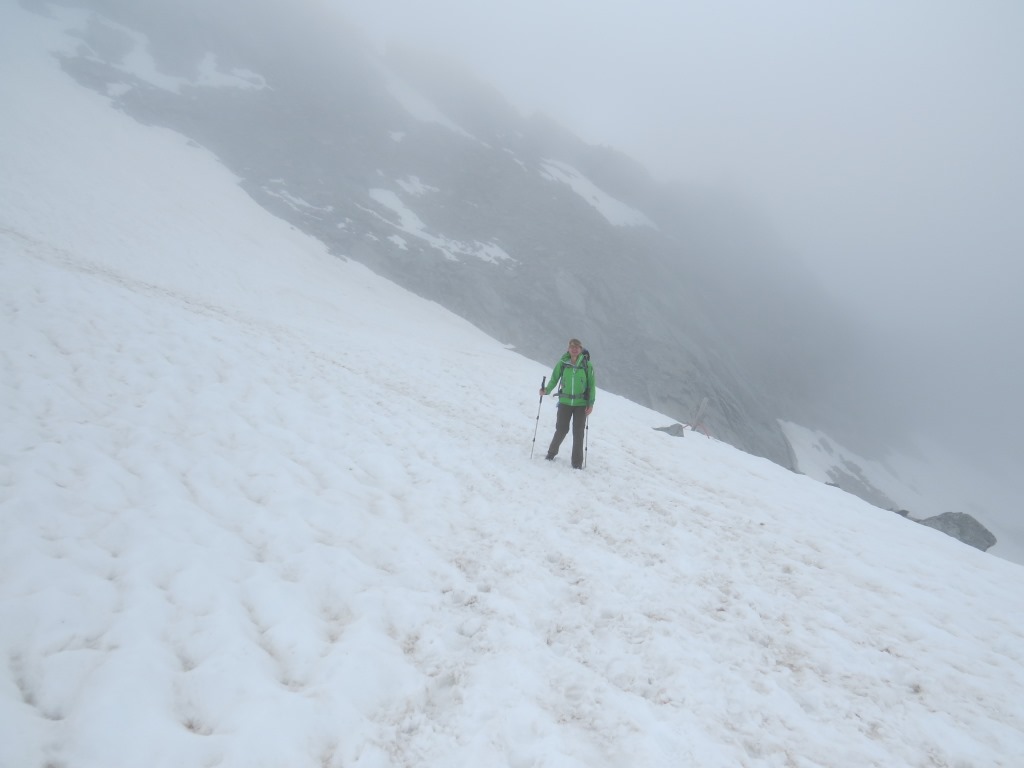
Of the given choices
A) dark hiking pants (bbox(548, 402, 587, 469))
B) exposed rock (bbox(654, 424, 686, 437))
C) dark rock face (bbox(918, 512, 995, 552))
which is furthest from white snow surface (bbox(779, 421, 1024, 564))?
dark hiking pants (bbox(548, 402, 587, 469))

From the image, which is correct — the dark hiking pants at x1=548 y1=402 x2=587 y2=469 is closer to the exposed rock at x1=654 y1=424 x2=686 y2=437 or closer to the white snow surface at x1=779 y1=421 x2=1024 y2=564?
the exposed rock at x1=654 y1=424 x2=686 y2=437

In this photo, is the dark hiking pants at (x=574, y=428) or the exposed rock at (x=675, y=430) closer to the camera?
the dark hiking pants at (x=574, y=428)

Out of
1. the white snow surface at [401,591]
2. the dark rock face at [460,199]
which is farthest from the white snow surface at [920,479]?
the white snow surface at [401,591]

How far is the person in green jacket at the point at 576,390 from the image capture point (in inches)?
412

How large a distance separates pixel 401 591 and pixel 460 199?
6473 centimetres

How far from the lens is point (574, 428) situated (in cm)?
1073

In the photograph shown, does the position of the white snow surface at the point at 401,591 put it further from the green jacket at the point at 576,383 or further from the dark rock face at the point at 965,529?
the dark rock face at the point at 965,529

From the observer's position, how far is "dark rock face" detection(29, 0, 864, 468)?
50.2 meters

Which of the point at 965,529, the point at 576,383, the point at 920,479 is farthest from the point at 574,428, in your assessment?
the point at 920,479

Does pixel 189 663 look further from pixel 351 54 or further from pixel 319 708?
pixel 351 54

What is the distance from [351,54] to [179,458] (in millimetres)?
103120

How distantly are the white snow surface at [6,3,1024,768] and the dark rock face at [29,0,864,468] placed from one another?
36164 millimetres

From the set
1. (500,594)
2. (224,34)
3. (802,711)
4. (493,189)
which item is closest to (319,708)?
(500,594)

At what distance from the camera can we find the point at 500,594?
565cm
